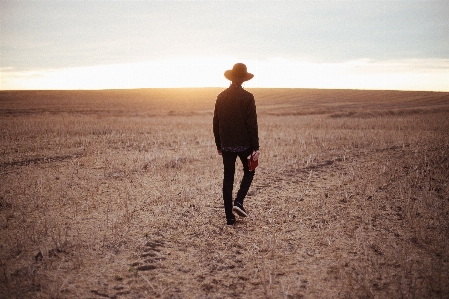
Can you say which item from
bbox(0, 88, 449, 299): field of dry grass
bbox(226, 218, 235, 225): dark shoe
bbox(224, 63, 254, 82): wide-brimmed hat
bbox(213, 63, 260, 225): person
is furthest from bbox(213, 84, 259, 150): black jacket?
bbox(0, 88, 449, 299): field of dry grass

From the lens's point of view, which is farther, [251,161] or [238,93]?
[251,161]

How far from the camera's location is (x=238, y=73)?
4.10m

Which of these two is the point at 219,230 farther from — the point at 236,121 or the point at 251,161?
the point at 236,121

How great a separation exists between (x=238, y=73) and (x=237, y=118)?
62cm

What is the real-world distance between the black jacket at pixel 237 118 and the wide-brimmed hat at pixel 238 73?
10cm

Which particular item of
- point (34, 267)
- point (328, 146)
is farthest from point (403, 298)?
point (328, 146)

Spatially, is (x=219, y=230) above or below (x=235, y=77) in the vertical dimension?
below

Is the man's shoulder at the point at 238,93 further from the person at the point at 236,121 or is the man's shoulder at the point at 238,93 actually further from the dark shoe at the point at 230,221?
the dark shoe at the point at 230,221

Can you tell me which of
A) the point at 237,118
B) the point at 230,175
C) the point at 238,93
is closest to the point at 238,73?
the point at 238,93

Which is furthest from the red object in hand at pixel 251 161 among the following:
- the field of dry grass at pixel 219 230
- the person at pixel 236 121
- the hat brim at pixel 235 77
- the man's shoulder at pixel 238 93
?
the hat brim at pixel 235 77

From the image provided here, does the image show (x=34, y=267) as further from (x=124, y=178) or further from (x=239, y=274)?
(x=124, y=178)

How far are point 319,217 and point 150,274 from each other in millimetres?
2801

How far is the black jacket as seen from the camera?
4121mm

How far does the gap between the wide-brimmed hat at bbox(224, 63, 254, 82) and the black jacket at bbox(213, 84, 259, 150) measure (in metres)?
0.10
